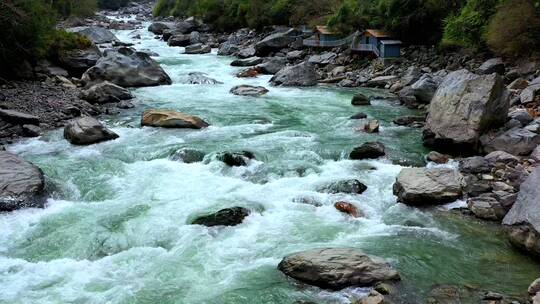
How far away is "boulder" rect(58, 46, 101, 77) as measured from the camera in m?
23.5

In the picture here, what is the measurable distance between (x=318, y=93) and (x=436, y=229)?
1342 cm

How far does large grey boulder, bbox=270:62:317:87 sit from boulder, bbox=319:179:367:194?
522 inches

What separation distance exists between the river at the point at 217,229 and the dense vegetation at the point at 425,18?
614 cm

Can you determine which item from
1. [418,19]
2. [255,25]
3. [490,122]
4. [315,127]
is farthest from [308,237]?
[255,25]

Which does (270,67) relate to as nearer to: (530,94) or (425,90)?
(425,90)

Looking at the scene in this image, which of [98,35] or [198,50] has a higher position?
[98,35]

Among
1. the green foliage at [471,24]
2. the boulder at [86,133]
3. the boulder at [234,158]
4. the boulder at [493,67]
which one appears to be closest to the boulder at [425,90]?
the boulder at [493,67]

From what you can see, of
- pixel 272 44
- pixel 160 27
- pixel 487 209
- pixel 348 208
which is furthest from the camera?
pixel 160 27

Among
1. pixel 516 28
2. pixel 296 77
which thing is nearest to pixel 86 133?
pixel 296 77

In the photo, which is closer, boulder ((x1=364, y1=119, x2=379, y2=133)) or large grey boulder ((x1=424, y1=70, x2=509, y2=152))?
large grey boulder ((x1=424, y1=70, x2=509, y2=152))

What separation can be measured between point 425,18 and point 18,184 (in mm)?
21364

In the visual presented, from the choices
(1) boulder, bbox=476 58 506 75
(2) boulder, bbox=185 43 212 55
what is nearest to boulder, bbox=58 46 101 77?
(2) boulder, bbox=185 43 212 55

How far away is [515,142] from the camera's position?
1184cm

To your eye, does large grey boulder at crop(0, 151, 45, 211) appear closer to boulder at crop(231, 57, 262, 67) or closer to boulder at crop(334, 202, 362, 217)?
boulder at crop(334, 202, 362, 217)
